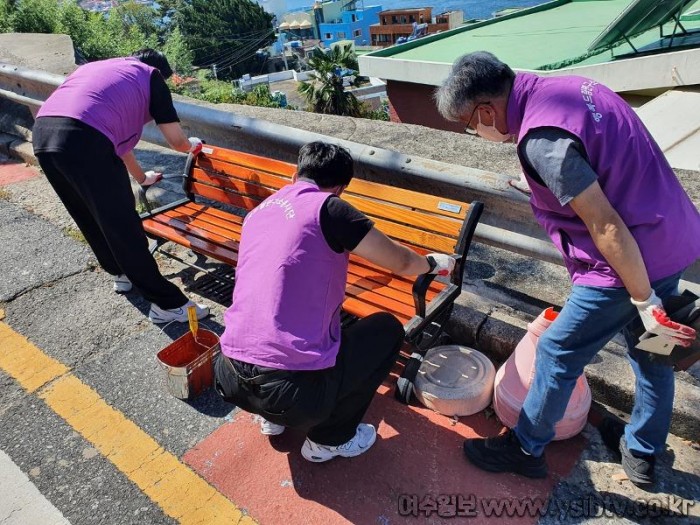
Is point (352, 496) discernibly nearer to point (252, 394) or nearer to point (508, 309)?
point (252, 394)

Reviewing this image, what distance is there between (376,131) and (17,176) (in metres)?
3.84

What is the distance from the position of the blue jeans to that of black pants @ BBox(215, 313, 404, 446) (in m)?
0.64

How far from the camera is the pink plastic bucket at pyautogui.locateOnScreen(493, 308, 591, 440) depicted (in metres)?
2.43

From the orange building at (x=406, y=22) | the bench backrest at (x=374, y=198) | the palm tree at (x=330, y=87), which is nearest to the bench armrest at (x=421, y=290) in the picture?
the bench backrest at (x=374, y=198)

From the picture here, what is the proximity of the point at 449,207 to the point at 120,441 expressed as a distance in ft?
6.55

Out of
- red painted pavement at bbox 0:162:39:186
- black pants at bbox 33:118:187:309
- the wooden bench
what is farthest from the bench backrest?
red painted pavement at bbox 0:162:39:186

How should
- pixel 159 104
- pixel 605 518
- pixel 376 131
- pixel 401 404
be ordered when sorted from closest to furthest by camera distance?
1. pixel 605 518
2. pixel 401 404
3. pixel 159 104
4. pixel 376 131

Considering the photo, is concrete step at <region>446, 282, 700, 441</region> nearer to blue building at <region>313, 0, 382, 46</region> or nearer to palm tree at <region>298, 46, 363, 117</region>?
palm tree at <region>298, 46, 363, 117</region>

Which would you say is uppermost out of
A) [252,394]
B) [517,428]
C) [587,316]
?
[587,316]

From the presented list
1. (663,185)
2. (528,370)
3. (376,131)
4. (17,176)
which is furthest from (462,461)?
(17,176)

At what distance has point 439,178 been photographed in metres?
2.98

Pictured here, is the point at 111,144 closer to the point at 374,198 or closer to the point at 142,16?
the point at 374,198

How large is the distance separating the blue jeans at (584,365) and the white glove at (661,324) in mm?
77

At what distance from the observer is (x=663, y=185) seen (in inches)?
74.4
